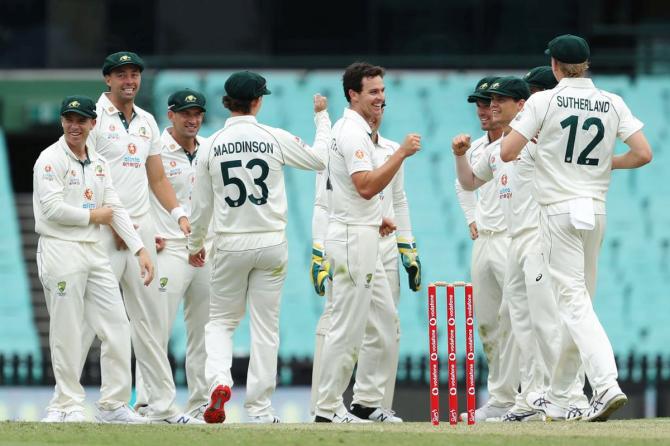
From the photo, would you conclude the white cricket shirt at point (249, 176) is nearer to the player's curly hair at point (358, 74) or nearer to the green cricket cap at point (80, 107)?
the player's curly hair at point (358, 74)

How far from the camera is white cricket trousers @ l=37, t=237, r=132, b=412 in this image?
10.4 m

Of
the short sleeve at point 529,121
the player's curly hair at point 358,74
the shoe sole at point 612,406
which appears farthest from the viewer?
the player's curly hair at point 358,74

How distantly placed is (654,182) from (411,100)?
360 cm

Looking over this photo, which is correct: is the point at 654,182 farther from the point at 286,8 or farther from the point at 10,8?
the point at 10,8

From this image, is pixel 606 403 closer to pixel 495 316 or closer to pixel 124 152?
pixel 495 316

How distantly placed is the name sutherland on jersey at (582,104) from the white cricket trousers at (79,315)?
10.2 feet

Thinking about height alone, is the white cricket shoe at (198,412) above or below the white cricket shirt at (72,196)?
below

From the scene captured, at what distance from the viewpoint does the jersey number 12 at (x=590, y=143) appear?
389 inches

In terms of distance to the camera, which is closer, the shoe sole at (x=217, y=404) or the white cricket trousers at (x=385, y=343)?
the shoe sole at (x=217, y=404)

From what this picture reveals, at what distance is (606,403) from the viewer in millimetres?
9523

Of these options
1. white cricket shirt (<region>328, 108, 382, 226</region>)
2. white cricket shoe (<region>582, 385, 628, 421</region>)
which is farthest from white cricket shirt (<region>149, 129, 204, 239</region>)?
white cricket shoe (<region>582, 385, 628, 421</region>)

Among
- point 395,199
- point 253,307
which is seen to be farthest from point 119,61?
point 395,199

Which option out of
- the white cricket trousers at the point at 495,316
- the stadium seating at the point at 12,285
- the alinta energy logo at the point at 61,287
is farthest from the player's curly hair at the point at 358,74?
the stadium seating at the point at 12,285

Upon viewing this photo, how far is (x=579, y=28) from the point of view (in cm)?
2386
